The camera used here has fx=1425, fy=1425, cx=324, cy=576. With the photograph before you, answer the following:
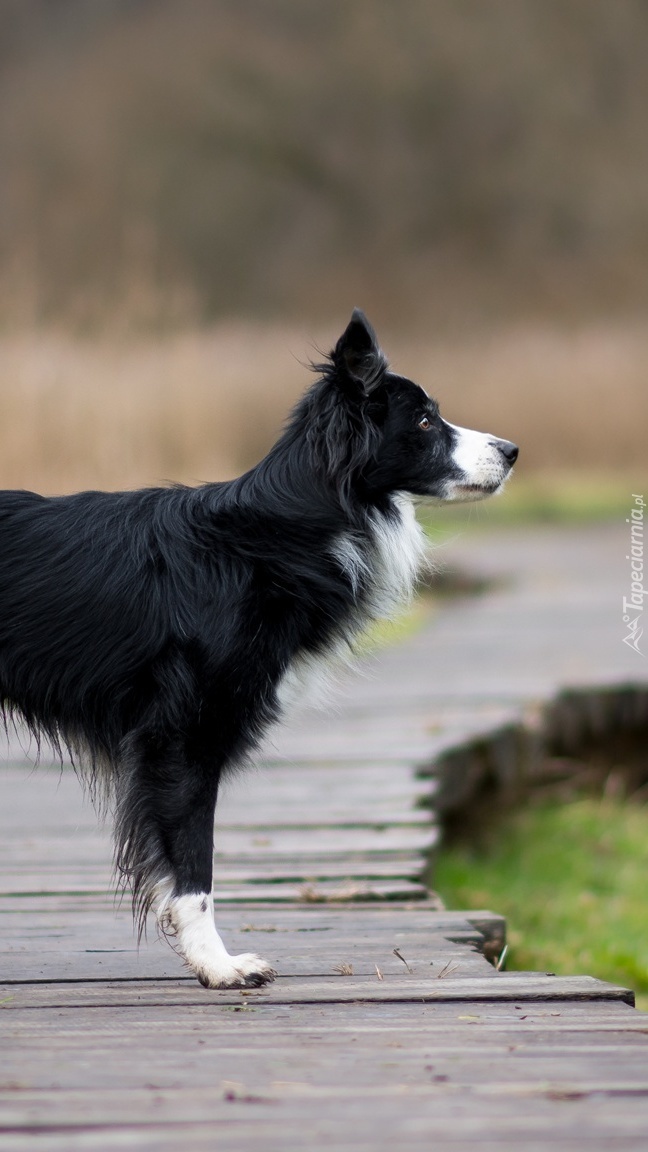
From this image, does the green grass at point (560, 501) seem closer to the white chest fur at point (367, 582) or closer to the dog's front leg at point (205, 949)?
the white chest fur at point (367, 582)

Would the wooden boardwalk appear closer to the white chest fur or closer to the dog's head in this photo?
the white chest fur

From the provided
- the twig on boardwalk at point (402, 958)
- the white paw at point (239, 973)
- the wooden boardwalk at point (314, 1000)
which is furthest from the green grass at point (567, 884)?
the white paw at point (239, 973)

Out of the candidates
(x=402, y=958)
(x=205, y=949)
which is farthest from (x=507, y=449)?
(x=205, y=949)

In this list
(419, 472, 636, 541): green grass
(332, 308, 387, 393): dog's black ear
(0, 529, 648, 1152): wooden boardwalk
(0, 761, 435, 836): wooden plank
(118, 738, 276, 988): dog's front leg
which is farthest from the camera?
(419, 472, 636, 541): green grass

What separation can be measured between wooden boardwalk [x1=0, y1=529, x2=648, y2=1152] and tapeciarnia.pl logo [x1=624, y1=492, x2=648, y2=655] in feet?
8.04

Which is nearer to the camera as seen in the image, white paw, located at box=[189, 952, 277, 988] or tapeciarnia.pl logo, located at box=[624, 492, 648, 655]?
white paw, located at box=[189, 952, 277, 988]

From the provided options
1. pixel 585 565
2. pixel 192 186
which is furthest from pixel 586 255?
pixel 585 565

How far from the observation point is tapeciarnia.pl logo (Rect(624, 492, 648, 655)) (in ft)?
26.2

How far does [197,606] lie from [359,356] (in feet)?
2.22

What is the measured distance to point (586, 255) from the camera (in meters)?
26.5

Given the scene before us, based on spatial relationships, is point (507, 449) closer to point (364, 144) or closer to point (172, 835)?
point (172, 835)

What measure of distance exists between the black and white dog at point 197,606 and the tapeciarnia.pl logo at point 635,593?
3.35 metres

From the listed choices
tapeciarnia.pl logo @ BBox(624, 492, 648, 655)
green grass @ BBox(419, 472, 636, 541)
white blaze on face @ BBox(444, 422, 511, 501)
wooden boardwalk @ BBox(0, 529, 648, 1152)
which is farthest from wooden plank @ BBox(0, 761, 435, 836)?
green grass @ BBox(419, 472, 636, 541)

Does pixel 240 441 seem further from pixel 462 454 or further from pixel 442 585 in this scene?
pixel 462 454
